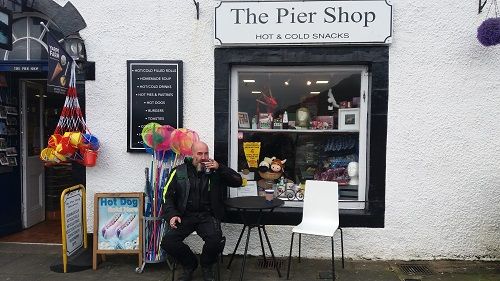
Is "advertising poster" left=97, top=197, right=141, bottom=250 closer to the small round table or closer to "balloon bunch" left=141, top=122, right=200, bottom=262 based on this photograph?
"balloon bunch" left=141, top=122, right=200, bottom=262

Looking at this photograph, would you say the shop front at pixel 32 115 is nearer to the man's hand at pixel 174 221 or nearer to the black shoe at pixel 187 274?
the man's hand at pixel 174 221

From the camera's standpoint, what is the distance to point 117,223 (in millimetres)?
4723

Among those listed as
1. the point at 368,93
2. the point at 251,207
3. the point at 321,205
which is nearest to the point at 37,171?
the point at 251,207

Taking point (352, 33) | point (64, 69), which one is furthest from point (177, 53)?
point (352, 33)

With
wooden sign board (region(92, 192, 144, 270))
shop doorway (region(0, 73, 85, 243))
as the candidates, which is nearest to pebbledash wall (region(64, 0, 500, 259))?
wooden sign board (region(92, 192, 144, 270))

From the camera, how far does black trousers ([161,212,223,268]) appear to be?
4156 millimetres

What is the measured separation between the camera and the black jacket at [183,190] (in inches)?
169

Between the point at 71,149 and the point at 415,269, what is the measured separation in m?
4.19

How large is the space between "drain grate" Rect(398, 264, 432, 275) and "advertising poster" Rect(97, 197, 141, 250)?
307cm

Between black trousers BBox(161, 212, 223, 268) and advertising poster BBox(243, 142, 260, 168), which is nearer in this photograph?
black trousers BBox(161, 212, 223, 268)

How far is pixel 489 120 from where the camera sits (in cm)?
485

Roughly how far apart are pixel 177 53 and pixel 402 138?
2905 millimetres

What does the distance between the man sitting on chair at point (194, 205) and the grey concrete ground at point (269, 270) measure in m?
0.41

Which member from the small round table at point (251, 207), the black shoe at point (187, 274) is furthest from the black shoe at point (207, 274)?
the small round table at point (251, 207)
